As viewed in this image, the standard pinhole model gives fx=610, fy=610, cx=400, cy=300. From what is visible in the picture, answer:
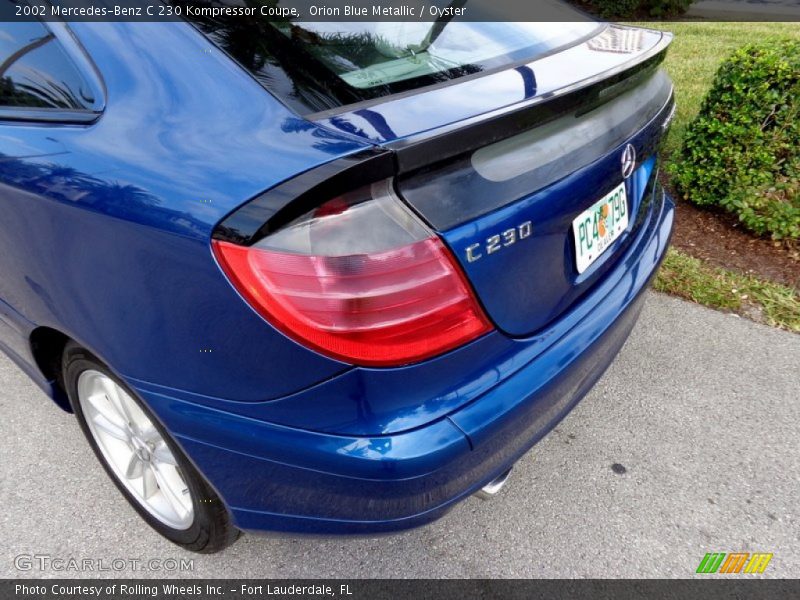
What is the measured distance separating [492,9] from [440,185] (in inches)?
39.8

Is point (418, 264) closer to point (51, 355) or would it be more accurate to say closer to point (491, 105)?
point (491, 105)

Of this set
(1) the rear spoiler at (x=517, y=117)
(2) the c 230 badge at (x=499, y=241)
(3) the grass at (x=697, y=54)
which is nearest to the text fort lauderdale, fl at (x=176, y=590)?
(2) the c 230 badge at (x=499, y=241)

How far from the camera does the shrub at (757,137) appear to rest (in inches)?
125

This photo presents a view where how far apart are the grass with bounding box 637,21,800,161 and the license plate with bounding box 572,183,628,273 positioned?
231 centimetres

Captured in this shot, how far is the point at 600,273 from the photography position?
166 cm

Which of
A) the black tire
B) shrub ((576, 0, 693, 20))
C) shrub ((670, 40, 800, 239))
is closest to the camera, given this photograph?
the black tire

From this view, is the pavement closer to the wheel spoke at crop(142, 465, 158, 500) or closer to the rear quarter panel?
the wheel spoke at crop(142, 465, 158, 500)

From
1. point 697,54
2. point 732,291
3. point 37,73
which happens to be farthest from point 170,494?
point 697,54

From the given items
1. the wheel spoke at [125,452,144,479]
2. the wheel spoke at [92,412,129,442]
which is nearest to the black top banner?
the wheel spoke at [92,412,129,442]

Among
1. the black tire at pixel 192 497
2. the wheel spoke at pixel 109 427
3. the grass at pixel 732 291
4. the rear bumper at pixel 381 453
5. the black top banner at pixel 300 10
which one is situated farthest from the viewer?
the grass at pixel 732 291

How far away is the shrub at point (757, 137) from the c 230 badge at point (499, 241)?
2620mm

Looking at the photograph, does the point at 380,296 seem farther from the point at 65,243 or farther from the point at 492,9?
the point at 492,9

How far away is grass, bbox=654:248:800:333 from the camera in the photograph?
2887mm

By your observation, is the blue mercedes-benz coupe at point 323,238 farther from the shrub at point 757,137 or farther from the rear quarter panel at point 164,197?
the shrub at point 757,137
